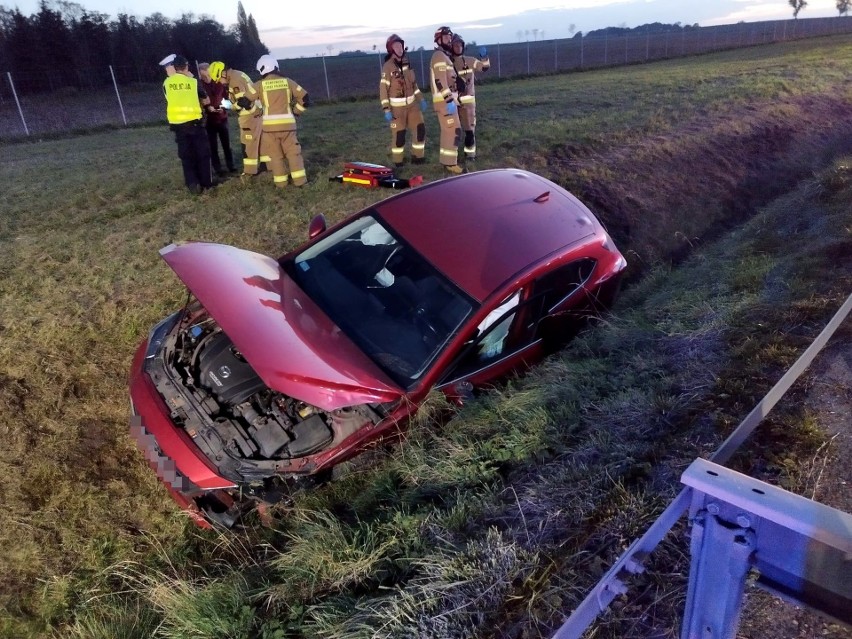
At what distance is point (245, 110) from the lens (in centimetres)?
900

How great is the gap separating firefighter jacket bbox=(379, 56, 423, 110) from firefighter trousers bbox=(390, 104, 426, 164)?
92mm

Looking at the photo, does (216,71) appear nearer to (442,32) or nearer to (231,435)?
(442,32)

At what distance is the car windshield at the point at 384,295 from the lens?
11.9ft

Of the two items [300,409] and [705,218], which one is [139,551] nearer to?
[300,409]

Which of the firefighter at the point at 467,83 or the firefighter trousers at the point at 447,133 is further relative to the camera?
the firefighter at the point at 467,83

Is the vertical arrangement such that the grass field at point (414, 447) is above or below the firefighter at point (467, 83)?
below

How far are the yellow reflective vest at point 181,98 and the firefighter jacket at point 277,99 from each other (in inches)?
32.6


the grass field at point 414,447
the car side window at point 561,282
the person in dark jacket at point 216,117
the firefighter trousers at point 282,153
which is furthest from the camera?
the person in dark jacket at point 216,117

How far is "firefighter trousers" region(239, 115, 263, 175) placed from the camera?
9000mm

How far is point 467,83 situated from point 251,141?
10.8 feet

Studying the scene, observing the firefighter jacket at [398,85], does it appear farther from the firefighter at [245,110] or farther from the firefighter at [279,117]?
the firefighter at [245,110]

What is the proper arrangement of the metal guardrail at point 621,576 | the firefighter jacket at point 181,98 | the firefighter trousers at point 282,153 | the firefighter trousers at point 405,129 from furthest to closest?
the firefighter trousers at point 405,129 < the firefighter trousers at point 282,153 < the firefighter jacket at point 181,98 < the metal guardrail at point 621,576

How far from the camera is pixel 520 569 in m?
2.45

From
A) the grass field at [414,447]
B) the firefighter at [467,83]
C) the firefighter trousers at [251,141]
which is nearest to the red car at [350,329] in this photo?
the grass field at [414,447]
